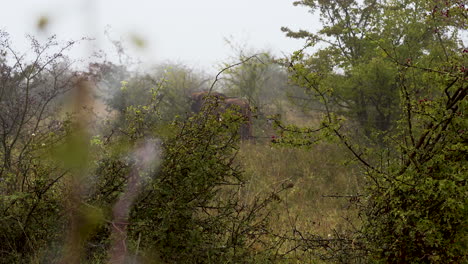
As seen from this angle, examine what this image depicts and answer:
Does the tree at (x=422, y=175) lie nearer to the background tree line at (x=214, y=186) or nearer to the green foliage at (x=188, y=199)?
the background tree line at (x=214, y=186)

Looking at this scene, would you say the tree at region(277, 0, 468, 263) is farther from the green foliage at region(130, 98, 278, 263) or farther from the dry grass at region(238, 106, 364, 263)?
the dry grass at region(238, 106, 364, 263)

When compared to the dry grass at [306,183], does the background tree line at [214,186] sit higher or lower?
lower

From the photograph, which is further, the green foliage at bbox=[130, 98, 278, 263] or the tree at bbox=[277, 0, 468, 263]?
the green foliage at bbox=[130, 98, 278, 263]

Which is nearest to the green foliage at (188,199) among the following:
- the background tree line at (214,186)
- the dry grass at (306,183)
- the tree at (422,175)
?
the background tree line at (214,186)

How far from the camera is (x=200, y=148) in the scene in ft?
11.7

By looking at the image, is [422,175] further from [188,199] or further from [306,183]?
[306,183]

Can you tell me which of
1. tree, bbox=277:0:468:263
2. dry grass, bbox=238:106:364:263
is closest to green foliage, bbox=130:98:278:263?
tree, bbox=277:0:468:263

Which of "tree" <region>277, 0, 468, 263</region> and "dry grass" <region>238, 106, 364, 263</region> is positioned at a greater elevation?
"dry grass" <region>238, 106, 364, 263</region>

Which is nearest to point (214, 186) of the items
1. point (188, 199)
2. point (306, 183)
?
point (188, 199)

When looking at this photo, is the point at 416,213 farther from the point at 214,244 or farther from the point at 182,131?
the point at 182,131

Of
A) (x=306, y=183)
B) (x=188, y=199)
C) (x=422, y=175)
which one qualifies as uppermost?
(x=306, y=183)

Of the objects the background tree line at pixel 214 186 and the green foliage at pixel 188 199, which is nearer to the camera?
the background tree line at pixel 214 186

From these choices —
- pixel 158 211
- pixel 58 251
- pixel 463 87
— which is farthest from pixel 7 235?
pixel 463 87

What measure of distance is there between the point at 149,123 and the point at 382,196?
2332mm
